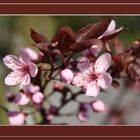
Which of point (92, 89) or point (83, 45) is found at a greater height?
point (83, 45)

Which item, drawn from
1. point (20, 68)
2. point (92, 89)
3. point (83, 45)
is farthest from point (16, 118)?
point (83, 45)

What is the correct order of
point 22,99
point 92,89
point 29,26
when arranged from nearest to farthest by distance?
point 92,89
point 22,99
point 29,26

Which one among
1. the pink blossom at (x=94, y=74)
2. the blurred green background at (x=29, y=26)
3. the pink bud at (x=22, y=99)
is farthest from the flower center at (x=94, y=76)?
the blurred green background at (x=29, y=26)

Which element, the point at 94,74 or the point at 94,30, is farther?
the point at 94,74

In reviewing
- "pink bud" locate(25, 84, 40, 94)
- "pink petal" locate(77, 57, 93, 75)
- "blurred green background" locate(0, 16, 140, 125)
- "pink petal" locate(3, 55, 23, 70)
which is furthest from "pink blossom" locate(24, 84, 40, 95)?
"blurred green background" locate(0, 16, 140, 125)

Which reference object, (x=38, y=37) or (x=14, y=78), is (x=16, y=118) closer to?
(x=14, y=78)

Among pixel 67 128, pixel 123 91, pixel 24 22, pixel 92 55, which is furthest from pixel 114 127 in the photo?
pixel 24 22
